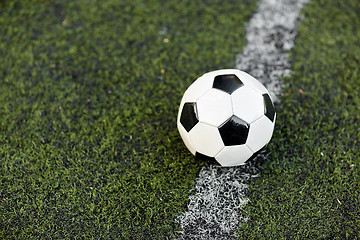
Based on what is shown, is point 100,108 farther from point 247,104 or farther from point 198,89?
point 247,104

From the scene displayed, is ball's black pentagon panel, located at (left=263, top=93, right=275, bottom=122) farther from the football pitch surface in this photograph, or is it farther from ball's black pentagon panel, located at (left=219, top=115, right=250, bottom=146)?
the football pitch surface

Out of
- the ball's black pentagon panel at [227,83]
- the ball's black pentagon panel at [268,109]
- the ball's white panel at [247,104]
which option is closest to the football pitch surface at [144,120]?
the ball's black pentagon panel at [268,109]

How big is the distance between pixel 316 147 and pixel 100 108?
76.4 inches

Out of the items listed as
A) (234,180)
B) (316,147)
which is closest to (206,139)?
(234,180)

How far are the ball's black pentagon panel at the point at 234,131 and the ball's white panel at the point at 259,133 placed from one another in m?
0.04

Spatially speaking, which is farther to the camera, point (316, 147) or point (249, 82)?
point (316, 147)

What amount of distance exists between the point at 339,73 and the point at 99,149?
2.39 metres

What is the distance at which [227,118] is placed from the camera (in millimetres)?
2516

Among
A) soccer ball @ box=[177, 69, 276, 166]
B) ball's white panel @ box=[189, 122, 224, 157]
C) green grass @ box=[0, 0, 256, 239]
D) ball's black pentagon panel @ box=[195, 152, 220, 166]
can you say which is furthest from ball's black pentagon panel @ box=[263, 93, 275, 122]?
green grass @ box=[0, 0, 256, 239]

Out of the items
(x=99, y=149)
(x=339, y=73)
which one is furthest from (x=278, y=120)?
(x=99, y=149)

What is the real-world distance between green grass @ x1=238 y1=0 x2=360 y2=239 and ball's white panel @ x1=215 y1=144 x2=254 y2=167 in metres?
0.32

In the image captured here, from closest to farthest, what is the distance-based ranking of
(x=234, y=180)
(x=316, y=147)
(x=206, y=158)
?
(x=206, y=158) < (x=234, y=180) < (x=316, y=147)

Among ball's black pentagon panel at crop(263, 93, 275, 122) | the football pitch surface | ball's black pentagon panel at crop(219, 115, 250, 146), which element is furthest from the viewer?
the football pitch surface

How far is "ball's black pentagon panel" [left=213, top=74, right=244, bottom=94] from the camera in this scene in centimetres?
259
